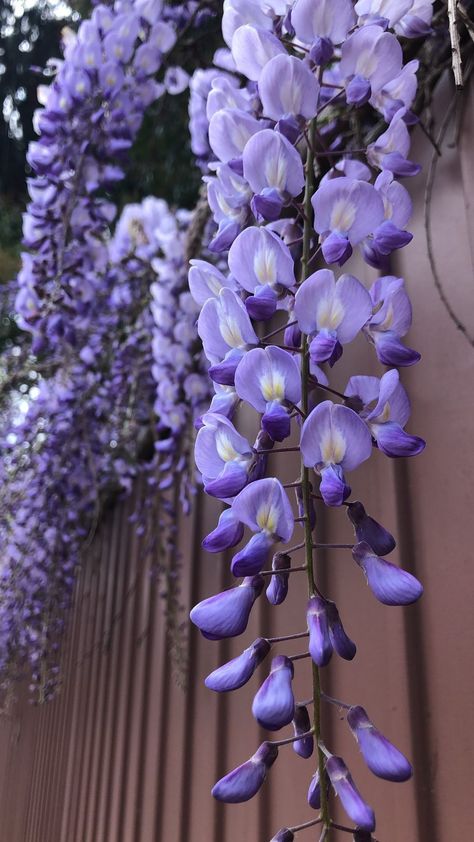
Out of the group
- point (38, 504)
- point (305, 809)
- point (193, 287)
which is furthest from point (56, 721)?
point (193, 287)

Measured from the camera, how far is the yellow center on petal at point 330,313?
0.65 m

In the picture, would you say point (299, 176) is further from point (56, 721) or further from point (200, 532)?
point (56, 721)

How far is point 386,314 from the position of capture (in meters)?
0.70

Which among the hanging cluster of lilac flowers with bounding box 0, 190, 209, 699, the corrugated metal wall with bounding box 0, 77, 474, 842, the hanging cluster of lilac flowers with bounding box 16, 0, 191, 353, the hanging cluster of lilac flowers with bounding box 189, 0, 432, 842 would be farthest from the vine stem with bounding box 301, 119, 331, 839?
the hanging cluster of lilac flowers with bounding box 0, 190, 209, 699

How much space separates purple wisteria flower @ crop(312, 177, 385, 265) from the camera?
26.5 inches

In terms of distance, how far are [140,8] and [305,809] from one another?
5.83 ft

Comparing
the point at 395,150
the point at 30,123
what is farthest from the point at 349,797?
the point at 30,123

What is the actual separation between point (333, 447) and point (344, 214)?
0.26 metres

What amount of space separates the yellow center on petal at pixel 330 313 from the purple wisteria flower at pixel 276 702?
0.32 meters

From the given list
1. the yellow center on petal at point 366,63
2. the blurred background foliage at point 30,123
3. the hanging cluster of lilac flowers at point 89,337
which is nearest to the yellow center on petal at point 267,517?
the yellow center on petal at point 366,63

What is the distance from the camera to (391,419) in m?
0.64

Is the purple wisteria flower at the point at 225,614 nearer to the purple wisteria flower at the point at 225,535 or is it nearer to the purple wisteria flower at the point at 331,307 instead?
the purple wisteria flower at the point at 225,535

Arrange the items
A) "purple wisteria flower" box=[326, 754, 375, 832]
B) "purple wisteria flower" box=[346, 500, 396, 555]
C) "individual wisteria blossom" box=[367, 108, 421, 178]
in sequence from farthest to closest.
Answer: "individual wisteria blossom" box=[367, 108, 421, 178]
"purple wisteria flower" box=[346, 500, 396, 555]
"purple wisteria flower" box=[326, 754, 375, 832]

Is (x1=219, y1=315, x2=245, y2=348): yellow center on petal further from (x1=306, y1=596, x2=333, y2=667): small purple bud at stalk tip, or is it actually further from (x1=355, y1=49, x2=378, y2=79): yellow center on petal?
(x1=355, y1=49, x2=378, y2=79): yellow center on petal
